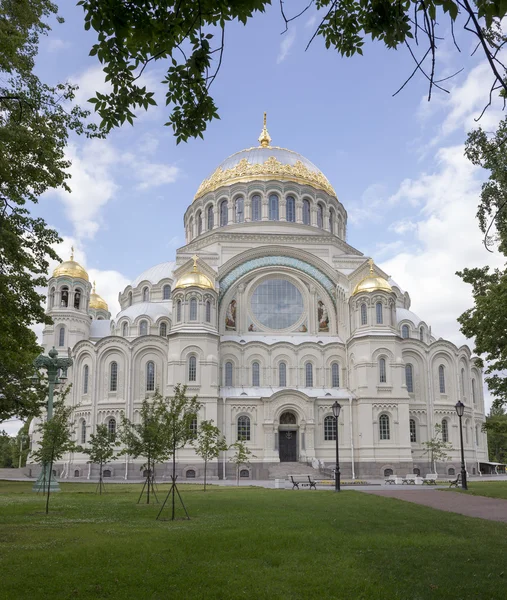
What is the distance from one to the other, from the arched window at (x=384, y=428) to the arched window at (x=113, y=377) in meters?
19.8

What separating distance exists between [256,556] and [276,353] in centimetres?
3817

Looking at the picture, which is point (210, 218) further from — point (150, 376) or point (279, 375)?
point (279, 375)

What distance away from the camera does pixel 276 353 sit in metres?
48.9

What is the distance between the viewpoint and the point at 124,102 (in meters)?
7.45

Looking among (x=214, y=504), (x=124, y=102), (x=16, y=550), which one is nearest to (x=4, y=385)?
(x=214, y=504)

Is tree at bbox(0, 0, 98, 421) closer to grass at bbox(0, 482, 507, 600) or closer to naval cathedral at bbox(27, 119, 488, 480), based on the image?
grass at bbox(0, 482, 507, 600)

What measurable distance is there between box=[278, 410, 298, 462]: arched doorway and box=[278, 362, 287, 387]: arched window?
2.83 metres

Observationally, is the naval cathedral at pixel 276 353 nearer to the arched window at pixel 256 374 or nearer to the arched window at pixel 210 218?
the arched window at pixel 256 374

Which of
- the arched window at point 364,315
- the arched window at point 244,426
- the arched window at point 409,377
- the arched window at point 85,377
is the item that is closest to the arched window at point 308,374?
the arched window at point 364,315

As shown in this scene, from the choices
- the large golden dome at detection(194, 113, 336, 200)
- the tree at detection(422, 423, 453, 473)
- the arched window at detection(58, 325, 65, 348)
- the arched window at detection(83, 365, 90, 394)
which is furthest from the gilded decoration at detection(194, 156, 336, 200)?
the tree at detection(422, 423, 453, 473)

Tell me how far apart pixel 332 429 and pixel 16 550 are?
1471 inches

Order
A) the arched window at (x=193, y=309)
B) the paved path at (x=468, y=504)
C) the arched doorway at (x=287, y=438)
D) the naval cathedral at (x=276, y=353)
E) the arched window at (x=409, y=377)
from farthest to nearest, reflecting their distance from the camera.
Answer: the arched window at (x=409, y=377) → the arched window at (x=193, y=309) → the arched doorway at (x=287, y=438) → the naval cathedral at (x=276, y=353) → the paved path at (x=468, y=504)

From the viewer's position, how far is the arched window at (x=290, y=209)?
5622 cm

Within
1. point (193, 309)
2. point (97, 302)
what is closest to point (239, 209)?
point (193, 309)
